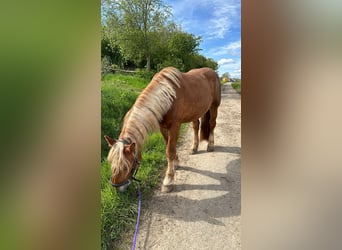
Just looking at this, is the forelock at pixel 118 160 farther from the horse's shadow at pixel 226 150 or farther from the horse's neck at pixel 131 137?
the horse's shadow at pixel 226 150

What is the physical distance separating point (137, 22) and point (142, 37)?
0.17 feet

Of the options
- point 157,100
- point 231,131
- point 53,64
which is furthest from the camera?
point 157,100

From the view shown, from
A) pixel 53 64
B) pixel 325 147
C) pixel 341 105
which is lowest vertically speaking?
pixel 325 147

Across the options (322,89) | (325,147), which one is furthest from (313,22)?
(325,147)

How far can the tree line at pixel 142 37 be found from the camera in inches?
32.6

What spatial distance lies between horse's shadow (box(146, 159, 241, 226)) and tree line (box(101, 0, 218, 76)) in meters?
0.37

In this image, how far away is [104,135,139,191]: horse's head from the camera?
84 centimetres

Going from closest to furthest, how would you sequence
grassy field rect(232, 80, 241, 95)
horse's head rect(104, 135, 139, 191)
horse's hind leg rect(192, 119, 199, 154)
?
grassy field rect(232, 80, 241, 95), horse's head rect(104, 135, 139, 191), horse's hind leg rect(192, 119, 199, 154)

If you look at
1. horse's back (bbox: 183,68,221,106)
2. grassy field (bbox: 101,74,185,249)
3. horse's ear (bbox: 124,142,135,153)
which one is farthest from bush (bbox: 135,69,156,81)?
horse's ear (bbox: 124,142,135,153)

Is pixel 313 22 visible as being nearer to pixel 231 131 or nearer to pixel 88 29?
pixel 231 131

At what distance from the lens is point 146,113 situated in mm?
929

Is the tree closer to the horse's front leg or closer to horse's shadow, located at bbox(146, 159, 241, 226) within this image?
the horse's front leg

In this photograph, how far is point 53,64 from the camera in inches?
28.7

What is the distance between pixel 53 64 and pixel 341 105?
0.78 metres
